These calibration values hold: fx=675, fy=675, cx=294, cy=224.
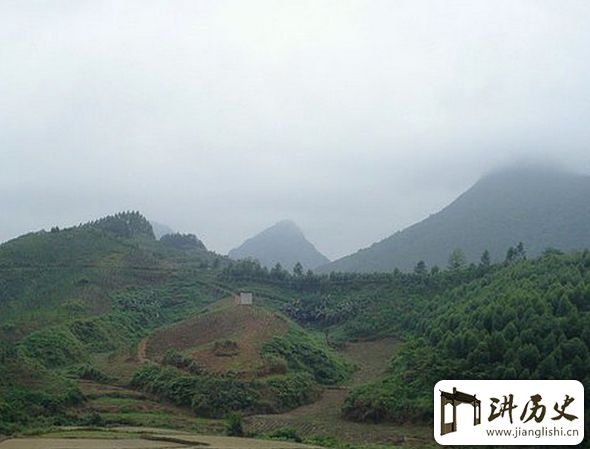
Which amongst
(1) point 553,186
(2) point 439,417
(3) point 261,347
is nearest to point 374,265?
(1) point 553,186

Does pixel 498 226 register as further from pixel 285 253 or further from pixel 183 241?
pixel 285 253

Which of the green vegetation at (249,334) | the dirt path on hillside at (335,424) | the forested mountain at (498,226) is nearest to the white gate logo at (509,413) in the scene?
the dirt path on hillside at (335,424)

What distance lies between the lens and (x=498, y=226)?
107312 millimetres

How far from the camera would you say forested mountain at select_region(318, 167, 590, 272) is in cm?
9712

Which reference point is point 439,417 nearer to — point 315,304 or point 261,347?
point 261,347

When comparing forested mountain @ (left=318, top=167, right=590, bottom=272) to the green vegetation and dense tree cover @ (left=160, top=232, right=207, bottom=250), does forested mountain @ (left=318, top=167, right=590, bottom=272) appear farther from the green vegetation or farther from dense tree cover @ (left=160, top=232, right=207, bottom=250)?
the green vegetation

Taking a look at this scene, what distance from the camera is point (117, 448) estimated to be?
21719mm

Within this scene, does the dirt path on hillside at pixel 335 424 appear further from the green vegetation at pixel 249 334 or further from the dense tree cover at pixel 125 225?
the dense tree cover at pixel 125 225

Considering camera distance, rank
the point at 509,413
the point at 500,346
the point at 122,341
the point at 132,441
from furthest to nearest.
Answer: the point at 122,341 < the point at 500,346 < the point at 132,441 < the point at 509,413

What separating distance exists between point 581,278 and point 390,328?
1833 centimetres

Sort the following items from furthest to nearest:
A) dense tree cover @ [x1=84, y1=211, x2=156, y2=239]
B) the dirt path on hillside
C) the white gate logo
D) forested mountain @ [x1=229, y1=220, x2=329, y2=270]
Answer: forested mountain @ [x1=229, y1=220, x2=329, y2=270], dense tree cover @ [x1=84, y1=211, x2=156, y2=239], the dirt path on hillside, the white gate logo

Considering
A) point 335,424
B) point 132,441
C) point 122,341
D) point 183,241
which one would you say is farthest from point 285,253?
point 132,441

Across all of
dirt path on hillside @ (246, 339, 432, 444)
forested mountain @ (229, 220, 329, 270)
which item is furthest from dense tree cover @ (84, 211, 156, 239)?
forested mountain @ (229, 220, 329, 270)

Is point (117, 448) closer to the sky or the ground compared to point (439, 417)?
closer to the ground
